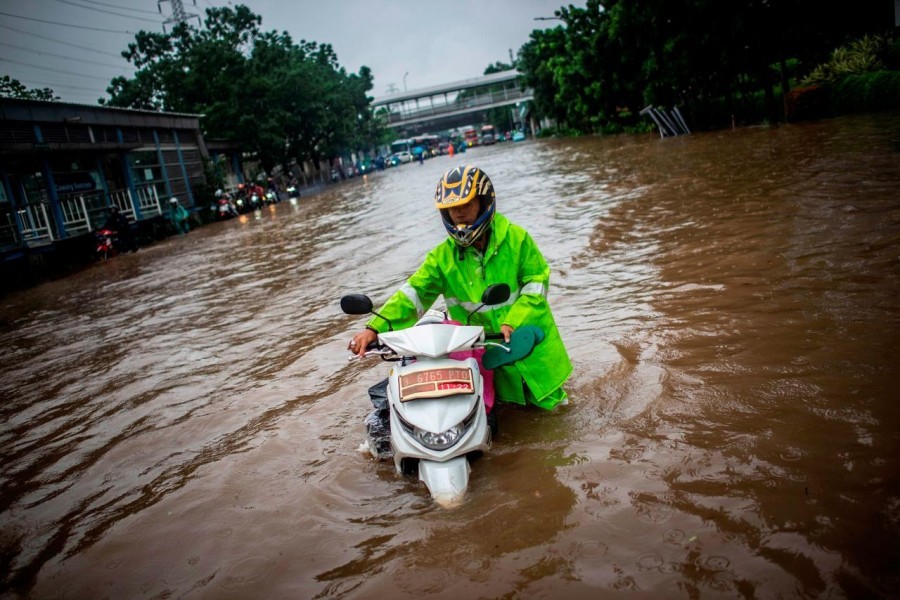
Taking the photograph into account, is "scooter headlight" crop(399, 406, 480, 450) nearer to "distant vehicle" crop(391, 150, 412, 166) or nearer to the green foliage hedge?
the green foliage hedge

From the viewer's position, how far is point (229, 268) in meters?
12.4

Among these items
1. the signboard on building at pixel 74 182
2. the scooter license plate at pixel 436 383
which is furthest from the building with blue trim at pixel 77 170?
the scooter license plate at pixel 436 383

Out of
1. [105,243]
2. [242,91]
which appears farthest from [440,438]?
[242,91]

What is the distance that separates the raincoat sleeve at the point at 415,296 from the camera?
142 inches

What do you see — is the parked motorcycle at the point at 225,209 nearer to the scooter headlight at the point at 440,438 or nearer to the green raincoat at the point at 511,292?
the green raincoat at the point at 511,292

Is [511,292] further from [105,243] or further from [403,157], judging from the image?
[403,157]

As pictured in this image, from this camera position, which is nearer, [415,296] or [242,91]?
[415,296]

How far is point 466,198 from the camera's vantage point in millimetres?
3307

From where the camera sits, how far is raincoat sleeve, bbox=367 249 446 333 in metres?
3.61

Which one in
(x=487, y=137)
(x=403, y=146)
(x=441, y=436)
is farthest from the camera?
(x=403, y=146)

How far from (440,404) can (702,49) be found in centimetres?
2435

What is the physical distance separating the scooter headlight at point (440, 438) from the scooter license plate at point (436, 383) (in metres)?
0.16

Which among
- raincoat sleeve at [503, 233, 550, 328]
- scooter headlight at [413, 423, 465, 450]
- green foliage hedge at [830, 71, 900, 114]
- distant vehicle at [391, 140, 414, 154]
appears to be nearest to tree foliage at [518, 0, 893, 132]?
green foliage hedge at [830, 71, 900, 114]

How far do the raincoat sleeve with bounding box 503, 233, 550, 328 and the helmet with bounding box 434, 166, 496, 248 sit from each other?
0.31 m
